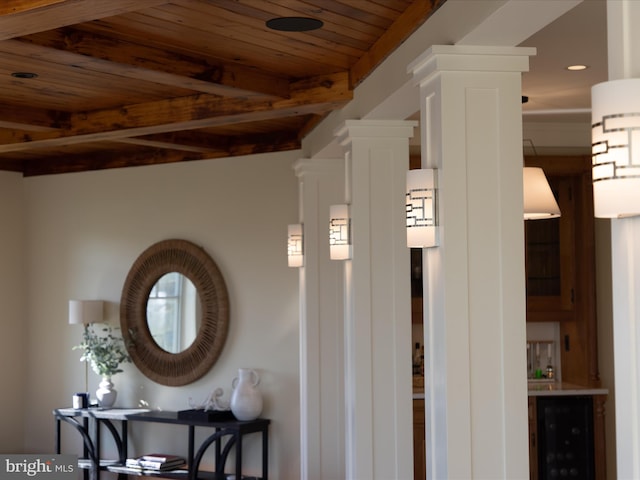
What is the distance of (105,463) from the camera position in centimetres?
718

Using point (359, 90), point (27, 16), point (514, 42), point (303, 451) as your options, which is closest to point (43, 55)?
point (27, 16)

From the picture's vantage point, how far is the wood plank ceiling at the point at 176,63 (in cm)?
357

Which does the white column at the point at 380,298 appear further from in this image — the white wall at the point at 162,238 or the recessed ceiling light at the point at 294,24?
the white wall at the point at 162,238

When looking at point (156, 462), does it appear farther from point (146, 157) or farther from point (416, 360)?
point (146, 157)

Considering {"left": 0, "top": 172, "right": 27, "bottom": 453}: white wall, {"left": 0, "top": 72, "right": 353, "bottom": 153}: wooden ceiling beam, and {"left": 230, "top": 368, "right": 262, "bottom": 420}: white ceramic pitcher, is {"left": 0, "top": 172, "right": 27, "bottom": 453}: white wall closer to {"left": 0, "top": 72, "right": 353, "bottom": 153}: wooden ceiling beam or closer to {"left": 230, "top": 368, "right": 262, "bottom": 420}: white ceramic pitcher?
{"left": 0, "top": 72, "right": 353, "bottom": 153}: wooden ceiling beam

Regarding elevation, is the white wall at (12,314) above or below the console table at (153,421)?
above

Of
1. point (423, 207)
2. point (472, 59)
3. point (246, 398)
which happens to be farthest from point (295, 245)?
point (472, 59)

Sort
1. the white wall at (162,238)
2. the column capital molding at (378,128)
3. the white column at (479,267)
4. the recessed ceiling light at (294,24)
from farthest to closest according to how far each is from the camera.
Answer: the white wall at (162,238)
the column capital molding at (378,128)
the recessed ceiling light at (294,24)
the white column at (479,267)

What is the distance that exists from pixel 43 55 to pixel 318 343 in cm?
272

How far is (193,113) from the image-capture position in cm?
525

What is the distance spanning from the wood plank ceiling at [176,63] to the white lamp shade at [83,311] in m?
1.53

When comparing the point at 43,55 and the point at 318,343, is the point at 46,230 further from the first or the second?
the point at 43,55

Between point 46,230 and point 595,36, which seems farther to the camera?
point 46,230

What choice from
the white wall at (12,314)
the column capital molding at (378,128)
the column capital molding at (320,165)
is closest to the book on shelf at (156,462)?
the white wall at (12,314)
